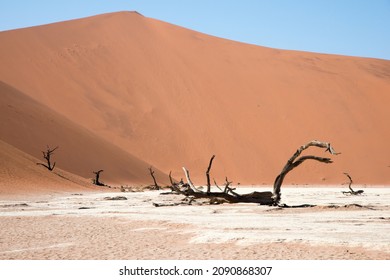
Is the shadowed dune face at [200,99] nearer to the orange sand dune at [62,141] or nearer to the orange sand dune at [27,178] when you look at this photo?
the orange sand dune at [62,141]

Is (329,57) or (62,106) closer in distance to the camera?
(62,106)

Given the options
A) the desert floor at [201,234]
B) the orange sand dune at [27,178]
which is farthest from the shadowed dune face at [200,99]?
the desert floor at [201,234]

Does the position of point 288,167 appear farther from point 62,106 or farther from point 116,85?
point 116,85

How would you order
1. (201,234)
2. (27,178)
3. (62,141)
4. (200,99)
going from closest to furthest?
1. (201,234)
2. (27,178)
3. (62,141)
4. (200,99)

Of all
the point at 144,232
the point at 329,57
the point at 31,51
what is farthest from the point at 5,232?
the point at 329,57

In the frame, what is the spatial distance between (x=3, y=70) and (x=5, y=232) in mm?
43558

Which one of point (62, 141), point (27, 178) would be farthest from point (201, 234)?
point (62, 141)

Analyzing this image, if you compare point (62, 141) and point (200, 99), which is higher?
point (200, 99)

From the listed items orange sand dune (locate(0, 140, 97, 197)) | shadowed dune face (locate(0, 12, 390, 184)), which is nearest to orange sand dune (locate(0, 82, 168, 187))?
shadowed dune face (locate(0, 12, 390, 184))

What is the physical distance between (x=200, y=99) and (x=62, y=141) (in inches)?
819

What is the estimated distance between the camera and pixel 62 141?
36281mm

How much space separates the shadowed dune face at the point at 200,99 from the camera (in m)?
46.6

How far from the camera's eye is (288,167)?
44.0ft

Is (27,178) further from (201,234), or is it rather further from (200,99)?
(200,99)
